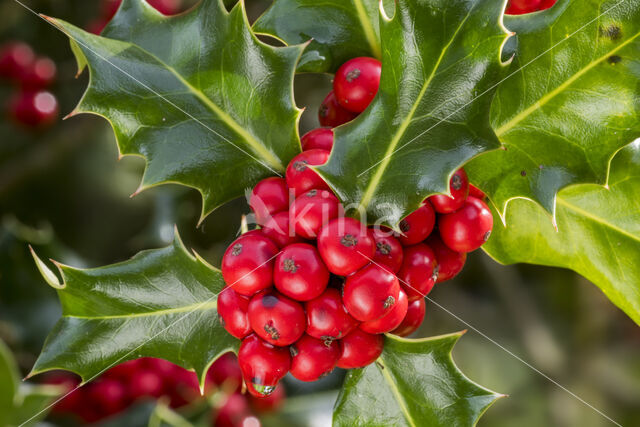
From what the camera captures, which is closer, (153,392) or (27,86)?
(153,392)

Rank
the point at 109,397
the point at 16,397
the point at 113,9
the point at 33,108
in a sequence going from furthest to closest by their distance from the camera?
the point at 33,108
the point at 113,9
the point at 109,397
the point at 16,397

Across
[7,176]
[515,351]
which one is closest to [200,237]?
[7,176]

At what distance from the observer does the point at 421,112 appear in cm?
99

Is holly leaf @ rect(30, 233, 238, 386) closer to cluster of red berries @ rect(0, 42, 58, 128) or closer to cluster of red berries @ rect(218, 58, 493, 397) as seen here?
cluster of red berries @ rect(218, 58, 493, 397)

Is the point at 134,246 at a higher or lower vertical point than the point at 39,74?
lower

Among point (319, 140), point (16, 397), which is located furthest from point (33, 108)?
point (319, 140)

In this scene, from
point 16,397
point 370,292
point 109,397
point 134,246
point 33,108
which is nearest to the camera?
point 370,292

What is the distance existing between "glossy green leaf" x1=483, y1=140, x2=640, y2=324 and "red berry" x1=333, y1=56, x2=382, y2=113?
1.13ft

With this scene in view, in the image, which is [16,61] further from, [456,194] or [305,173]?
[456,194]

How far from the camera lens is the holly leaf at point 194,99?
1.11 m

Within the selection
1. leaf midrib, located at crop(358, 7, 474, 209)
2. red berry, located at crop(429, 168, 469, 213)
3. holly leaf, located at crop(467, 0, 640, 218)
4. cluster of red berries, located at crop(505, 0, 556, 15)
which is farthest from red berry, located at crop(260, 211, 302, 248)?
cluster of red berries, located at crop(505, 0, 556, 15)

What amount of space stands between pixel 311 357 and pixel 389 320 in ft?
0.43

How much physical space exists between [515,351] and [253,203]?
4.41 metres

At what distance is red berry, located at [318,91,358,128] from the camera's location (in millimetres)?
1210
